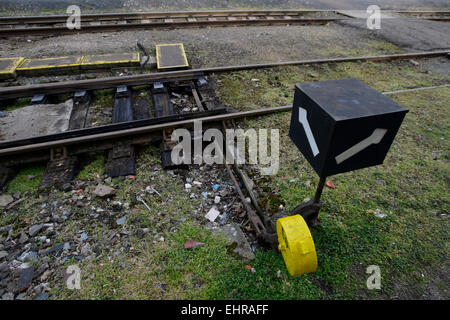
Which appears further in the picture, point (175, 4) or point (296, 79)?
point (175, 4)

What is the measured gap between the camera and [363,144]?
1.99 meters

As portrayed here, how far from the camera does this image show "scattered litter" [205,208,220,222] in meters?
2.99

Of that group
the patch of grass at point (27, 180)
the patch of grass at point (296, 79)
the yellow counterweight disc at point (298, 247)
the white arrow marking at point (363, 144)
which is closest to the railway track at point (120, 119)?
the patch of grass at point (27, 180)

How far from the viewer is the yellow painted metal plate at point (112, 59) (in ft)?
19.2

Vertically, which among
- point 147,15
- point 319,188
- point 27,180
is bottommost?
point 27,180

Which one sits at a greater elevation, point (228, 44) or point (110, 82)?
point (228, 44)

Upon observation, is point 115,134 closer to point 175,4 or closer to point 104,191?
point 104,191

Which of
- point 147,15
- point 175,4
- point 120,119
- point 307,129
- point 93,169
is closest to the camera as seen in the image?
point 307,129

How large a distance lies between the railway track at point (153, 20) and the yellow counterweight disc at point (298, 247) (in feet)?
27.5

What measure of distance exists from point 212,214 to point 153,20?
27.6 feet

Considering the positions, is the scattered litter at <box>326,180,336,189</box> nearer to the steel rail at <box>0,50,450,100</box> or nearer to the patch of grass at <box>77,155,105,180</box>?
the patch of grass at <box>77,155,105,180</box>

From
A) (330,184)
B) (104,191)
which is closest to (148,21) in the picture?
(104,191)
